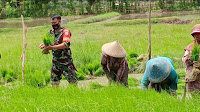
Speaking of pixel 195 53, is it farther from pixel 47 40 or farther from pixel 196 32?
pixel 47 40

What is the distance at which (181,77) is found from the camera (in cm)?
637

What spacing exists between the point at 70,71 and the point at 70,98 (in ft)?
3.77

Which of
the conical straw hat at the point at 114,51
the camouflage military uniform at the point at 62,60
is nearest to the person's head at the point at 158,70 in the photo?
the conical straw hat at the point at 114,51

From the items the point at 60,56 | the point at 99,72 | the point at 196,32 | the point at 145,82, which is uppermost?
the point at 196,32

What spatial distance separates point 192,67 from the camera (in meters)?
3.96

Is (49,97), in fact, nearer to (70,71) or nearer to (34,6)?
(70,71)

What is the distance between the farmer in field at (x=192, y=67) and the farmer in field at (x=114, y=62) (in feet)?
3.21

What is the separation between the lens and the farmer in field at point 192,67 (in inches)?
151

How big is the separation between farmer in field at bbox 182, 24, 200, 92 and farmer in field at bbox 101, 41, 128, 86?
3.21ft

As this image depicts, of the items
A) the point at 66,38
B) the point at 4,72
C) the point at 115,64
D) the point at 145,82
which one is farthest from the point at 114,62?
the point at 4,72

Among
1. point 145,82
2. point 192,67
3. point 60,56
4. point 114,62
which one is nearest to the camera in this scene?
point 192,67

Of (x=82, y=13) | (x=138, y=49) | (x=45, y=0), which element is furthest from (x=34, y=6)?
(x=138, y=49)

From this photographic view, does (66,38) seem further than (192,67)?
Yes

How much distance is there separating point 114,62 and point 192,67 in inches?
47.7
